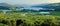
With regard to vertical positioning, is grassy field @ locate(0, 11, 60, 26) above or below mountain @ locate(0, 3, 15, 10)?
below

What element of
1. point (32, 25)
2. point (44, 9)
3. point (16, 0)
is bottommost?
point (32, 25)

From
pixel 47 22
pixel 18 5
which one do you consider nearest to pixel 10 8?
pixel 18 5

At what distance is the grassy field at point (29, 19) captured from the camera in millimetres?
1670

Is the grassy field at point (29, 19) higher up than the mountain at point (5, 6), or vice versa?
the mountain at point (5, 6)

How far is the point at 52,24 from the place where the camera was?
1.66 meters

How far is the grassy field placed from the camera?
1670 millimetres

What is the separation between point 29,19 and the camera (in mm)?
1701

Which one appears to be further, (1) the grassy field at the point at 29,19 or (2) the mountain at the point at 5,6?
(2) the mountain at the point at 5,6

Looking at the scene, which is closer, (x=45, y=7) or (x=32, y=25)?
(x=32, y=25)

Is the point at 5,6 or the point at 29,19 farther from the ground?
the point at 5,6

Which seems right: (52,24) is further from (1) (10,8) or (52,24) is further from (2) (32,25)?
(1) (10,8)

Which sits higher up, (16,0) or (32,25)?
(16,0)

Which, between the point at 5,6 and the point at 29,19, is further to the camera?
the point at 5,6

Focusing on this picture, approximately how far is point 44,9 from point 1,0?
27.1 inches
